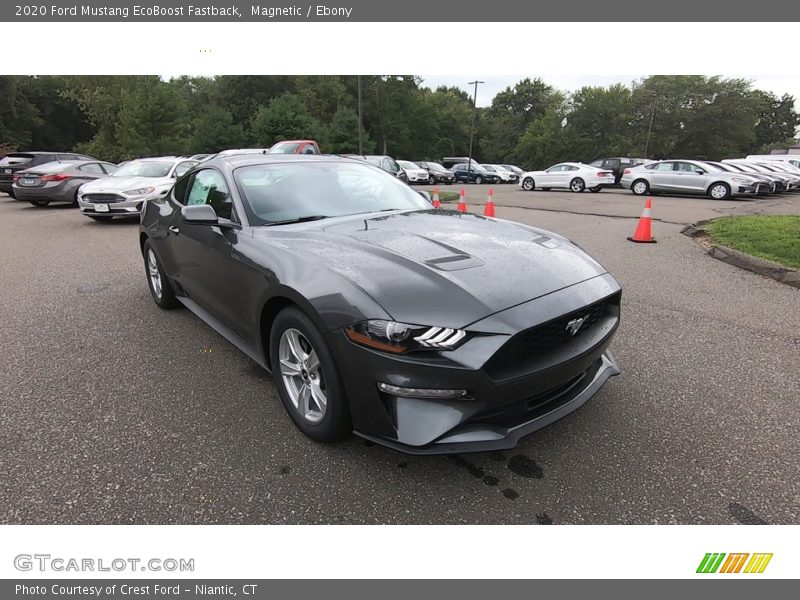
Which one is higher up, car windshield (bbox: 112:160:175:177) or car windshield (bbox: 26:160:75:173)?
car windshield (bbox: 112:160:175:177)

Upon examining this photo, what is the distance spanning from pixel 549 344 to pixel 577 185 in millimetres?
21294

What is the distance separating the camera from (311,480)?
2357 mm

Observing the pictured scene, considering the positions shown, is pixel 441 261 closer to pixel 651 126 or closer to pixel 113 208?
pixel 113 208

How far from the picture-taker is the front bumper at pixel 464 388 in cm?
204

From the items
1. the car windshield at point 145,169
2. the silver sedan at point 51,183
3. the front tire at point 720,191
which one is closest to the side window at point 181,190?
the car windshield at point 145,169

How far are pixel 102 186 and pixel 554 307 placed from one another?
37.5 ft

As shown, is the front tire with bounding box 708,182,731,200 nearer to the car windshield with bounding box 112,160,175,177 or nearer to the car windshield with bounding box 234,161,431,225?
the car windshield with bounding box 234,161,431,225

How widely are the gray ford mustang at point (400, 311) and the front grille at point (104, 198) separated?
840 centimetres

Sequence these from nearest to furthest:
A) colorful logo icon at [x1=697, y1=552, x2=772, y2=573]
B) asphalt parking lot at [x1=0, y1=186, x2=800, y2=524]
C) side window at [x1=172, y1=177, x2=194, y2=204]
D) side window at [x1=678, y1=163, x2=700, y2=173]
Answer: colorful logo icon at [x1=697, y1=552, x2=772, y2=573] < asphalt parking lot at [x1=0, y1=186, x2=800, y2=524] < side window at [x1=172, y1=177, x2=194, y2=204] < side window at [x1=678, y1=163, x2=700, y2=173]

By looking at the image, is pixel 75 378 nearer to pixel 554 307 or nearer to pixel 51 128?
pixel 554 307

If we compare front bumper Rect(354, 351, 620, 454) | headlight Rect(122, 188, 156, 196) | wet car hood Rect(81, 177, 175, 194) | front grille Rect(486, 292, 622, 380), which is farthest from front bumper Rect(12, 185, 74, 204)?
front grille Rect(486, 292, 622, 380)

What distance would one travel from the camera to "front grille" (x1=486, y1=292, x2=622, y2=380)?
210cm

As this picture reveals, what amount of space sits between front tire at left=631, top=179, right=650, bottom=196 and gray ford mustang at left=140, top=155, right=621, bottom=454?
62.0 ft

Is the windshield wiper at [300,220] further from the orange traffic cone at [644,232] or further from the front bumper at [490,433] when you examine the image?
the orange traffic cone at [644,232]
